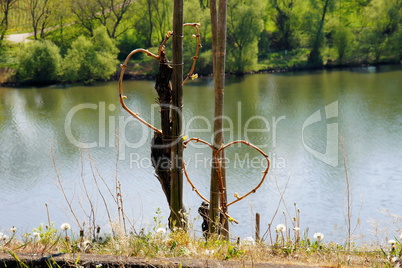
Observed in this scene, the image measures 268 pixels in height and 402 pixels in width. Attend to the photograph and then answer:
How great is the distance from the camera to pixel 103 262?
380 cm

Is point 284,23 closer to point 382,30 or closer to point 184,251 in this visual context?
point 382,30

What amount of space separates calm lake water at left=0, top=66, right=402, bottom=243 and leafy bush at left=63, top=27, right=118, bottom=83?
4.69m

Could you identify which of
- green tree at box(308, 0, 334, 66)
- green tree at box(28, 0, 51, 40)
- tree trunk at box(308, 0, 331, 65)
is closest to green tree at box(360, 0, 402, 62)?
green tree at box(308, 0, 334, 66)

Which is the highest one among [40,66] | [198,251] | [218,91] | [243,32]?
[243,32]

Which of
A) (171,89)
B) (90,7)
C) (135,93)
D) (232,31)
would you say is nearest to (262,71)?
(232,31)

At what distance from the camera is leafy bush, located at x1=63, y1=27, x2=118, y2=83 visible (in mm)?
33375

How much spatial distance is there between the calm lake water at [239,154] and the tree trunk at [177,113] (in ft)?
1.95

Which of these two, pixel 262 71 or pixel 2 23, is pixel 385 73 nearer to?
pixel 262 71

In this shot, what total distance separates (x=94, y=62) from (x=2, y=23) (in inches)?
395

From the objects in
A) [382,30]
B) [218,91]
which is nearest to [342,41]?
[382,30]

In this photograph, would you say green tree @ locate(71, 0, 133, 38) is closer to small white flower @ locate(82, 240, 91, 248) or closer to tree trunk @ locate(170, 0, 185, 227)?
tree trunk @ locate(170, 0, 185, 227)

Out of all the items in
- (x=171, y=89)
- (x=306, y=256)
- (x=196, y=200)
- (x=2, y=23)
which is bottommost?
(x=196, y=200)

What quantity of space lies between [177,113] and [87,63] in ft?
97.2

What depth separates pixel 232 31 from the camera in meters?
32.9
